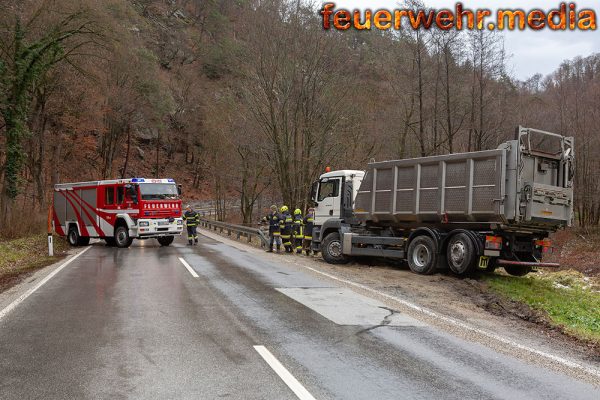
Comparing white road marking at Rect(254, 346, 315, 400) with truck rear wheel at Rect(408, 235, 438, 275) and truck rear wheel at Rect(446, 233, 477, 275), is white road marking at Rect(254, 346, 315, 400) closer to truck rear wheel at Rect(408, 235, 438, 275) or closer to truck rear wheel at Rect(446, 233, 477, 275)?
truck rear wheel at Rect(446, 233, 477, 275)

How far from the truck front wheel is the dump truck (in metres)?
0.83

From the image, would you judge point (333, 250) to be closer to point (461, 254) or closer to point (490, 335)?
point (461, 254)

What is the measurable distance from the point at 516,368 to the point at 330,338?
2.08 meters

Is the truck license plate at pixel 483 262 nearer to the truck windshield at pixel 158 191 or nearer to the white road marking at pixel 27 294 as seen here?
the white road marking at pixel 27 294

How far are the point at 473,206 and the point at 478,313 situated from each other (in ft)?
13.1

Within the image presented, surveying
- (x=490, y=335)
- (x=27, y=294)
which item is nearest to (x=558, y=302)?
(x=490, y=335)

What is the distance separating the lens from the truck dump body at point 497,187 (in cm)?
1145

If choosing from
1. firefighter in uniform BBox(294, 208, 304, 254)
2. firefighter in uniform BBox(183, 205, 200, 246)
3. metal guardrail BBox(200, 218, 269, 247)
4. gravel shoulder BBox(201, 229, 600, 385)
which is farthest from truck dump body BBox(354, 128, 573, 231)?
firefighter in uniform BBox(183, 205, 200, 246)

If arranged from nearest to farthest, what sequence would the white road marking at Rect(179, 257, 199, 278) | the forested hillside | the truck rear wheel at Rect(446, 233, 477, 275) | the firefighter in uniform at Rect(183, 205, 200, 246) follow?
the white road marking at Rect(179, 257, 199, 278) < the truck rear wheel at Rect(446, 233, 477, 275) < the firefighter in uniform at Rect(183, 205, 200, 246) < the forested hillside

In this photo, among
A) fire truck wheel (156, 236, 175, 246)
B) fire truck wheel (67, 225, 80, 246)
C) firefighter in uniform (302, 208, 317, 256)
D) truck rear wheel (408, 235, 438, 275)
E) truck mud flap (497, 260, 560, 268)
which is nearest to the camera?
truck mud flap (497, 260, 560, 268)

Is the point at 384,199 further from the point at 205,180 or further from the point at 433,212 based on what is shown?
the point at 205,180

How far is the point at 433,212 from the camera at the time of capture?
13055 millimetres

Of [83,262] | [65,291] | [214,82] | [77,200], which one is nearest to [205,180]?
[214,82]

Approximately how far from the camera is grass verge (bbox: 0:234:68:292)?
41.0ft
